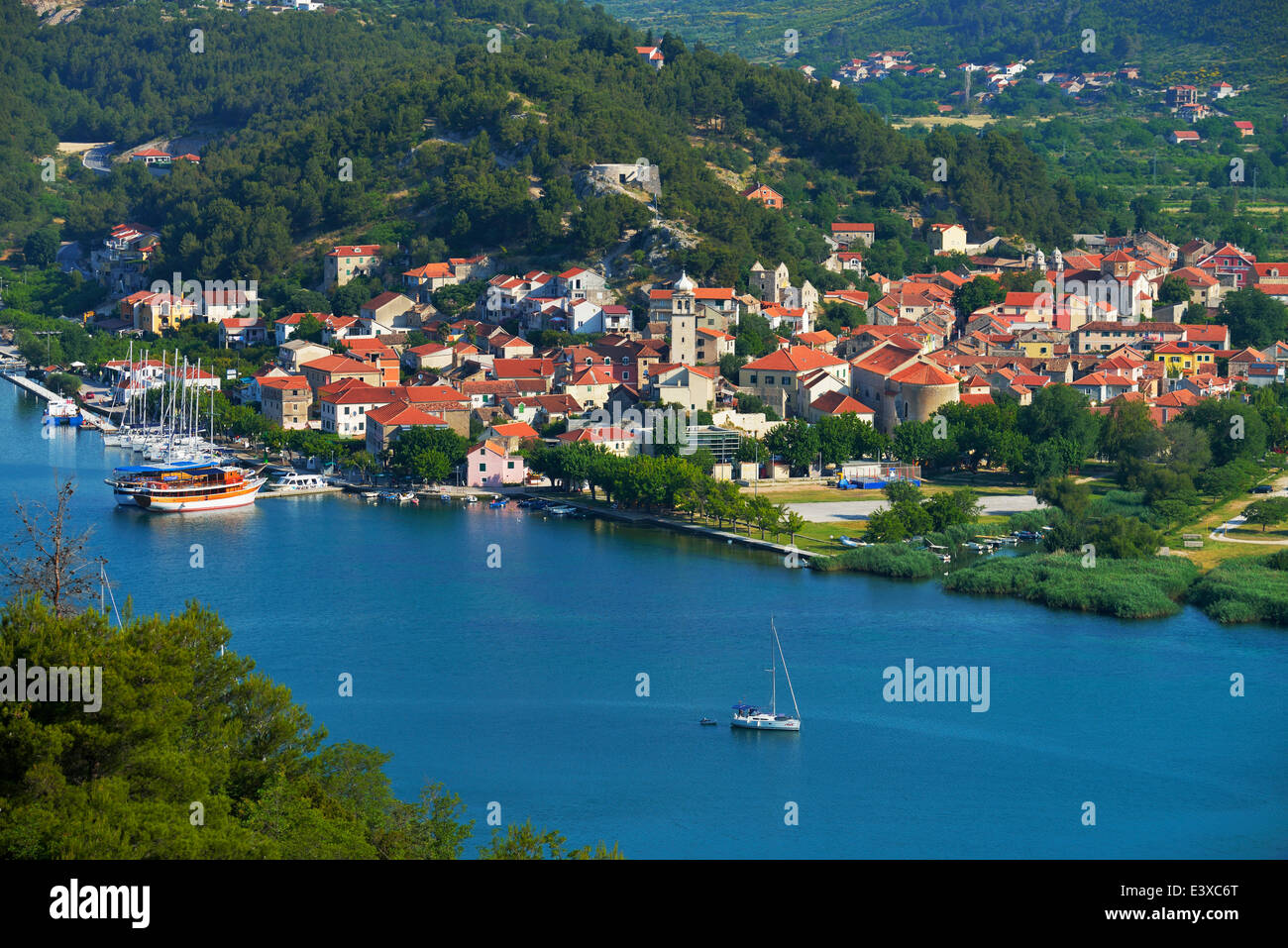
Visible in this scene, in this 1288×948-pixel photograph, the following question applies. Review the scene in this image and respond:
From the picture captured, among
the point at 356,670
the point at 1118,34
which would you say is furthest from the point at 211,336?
the point at 1118,34

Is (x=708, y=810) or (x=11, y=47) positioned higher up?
(x=11, y=47)

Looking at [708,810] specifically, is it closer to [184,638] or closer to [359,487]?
[184,638]

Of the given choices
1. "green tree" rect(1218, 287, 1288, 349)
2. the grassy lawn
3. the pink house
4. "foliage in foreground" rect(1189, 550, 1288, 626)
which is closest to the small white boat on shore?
the pink house

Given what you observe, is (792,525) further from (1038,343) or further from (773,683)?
(1038,343)

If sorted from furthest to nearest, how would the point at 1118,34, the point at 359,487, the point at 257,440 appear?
the point at 1118,34
the point at 257,440
the point at 359,487

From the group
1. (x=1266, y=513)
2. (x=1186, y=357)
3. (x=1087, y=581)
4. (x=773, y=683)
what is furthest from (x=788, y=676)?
(x=1186, y=357)

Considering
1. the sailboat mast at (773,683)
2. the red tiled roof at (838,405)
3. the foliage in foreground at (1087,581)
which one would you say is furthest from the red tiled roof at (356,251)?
the sailboat mast at (773,683)
